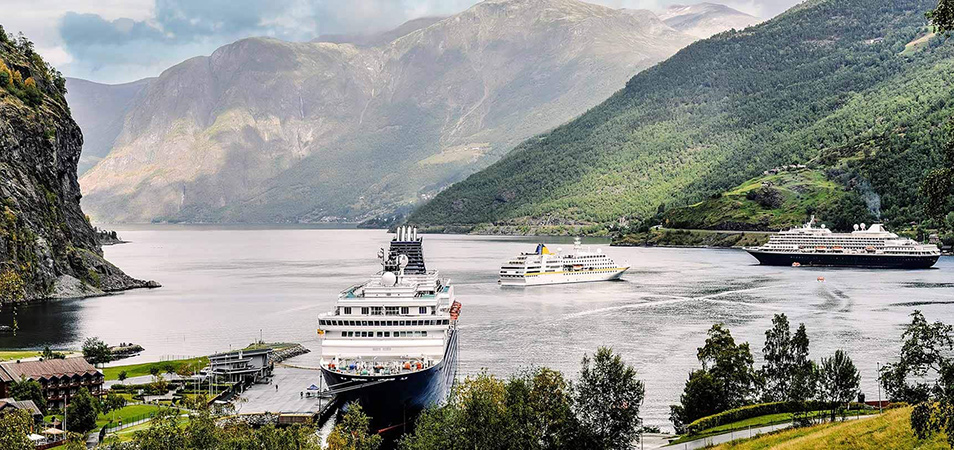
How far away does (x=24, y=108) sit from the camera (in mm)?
130250

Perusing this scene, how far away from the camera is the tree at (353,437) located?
141 ft

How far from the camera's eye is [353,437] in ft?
146

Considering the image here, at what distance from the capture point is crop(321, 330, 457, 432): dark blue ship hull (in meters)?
53.2

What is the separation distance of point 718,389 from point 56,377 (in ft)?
133

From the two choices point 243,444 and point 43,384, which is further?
point 43,384

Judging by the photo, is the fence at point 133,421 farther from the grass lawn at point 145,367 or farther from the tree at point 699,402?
the tree at point 699,402

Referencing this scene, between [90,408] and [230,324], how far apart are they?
50333 mm

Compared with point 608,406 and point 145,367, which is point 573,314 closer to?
point 145,367

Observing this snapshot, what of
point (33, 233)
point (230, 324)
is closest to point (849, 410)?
point (230, 324)

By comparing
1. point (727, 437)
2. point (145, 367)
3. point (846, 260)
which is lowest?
point (145, 367)

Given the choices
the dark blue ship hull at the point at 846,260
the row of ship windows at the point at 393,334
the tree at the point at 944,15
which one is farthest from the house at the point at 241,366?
the dark blue ship hull at the point at 846,260

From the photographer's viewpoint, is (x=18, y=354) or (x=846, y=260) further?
(x=846, y=260)

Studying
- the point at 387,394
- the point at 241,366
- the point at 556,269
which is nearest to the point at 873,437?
the point at 387,394

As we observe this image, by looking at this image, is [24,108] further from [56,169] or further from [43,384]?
[43,384]
